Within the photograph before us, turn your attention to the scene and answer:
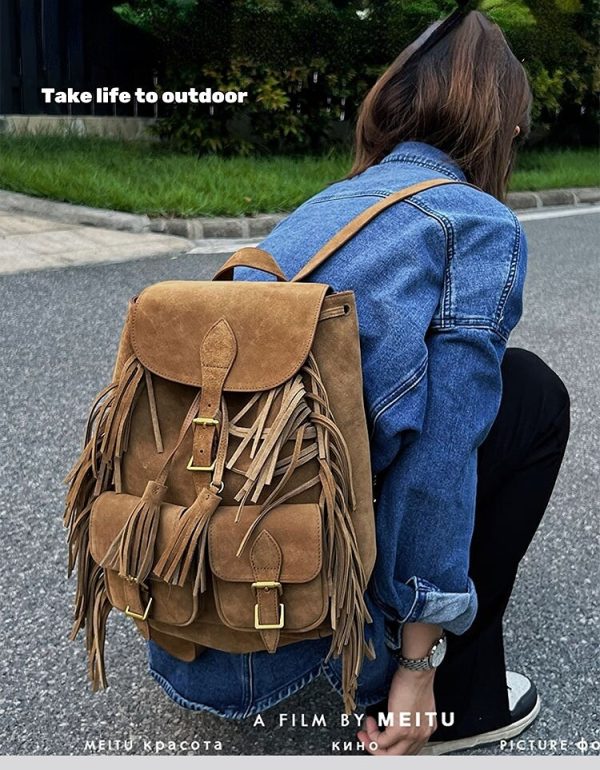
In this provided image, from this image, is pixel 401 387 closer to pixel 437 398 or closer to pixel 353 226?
pixel 437 398

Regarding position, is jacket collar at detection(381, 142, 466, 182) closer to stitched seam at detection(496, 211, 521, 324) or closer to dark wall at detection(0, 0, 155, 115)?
stitched seam at detection(496, 211, 521, 324)

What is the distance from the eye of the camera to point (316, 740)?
63.1 inches

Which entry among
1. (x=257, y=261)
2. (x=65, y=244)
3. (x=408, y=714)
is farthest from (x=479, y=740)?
(x=65, y=244)

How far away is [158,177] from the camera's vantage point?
656 cm

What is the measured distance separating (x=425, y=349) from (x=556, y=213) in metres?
6.82

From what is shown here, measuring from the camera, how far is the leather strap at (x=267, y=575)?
116 cm

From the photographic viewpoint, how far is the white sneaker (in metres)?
1.57

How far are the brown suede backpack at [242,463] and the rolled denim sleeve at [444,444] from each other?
0.07m

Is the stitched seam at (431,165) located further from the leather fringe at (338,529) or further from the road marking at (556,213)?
the road marking at (556,213)

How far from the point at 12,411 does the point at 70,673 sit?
1430mm

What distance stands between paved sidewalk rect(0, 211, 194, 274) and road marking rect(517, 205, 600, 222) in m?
3.07

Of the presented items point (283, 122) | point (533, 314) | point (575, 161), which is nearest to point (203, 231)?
point (533, 314)

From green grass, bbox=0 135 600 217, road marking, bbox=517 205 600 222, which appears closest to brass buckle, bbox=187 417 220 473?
green grass, bbox=0 135 600 217

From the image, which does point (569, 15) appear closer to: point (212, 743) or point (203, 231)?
point (203, 231)
